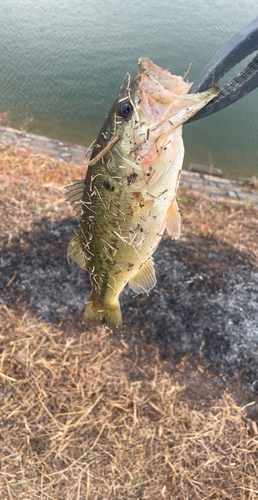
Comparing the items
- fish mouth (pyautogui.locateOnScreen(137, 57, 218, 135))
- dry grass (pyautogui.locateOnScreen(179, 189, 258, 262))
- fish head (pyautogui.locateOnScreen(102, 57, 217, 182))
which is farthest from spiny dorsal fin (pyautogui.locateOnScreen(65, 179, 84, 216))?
dry grass (pyautogui.locateOnScreen(179, 189, 258, 262))

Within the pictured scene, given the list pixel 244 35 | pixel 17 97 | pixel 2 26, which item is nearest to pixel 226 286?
pixel 244 35

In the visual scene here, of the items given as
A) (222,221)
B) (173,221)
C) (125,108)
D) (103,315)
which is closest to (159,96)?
(125,108)

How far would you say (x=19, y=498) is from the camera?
247 cm

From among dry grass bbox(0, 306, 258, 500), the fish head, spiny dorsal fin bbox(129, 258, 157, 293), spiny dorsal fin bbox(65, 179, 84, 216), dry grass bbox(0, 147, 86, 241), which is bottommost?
dry grass bbox(0, 306, 258, 500)

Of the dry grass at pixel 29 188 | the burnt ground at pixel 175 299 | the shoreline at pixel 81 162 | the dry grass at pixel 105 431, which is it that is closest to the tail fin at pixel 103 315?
the dry grass at pixel 105 431

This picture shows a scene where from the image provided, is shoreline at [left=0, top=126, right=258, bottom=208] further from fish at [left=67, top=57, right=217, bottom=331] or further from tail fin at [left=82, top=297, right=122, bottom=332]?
fish at [left=67, top=57, right=217, bottom=331]

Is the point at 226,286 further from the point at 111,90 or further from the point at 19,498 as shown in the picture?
the point at 111,90

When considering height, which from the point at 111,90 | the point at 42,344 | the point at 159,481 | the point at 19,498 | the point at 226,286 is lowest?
the point at 19,498

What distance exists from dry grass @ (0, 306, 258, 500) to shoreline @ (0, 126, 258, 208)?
11.3 ft

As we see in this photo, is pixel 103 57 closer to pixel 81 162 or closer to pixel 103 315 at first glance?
pixel 81 162

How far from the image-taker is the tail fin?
1.84 meters

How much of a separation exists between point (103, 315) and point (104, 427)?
160cm

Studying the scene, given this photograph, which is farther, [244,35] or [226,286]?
[226,286]

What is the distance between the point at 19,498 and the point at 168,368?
1697 millimetres
